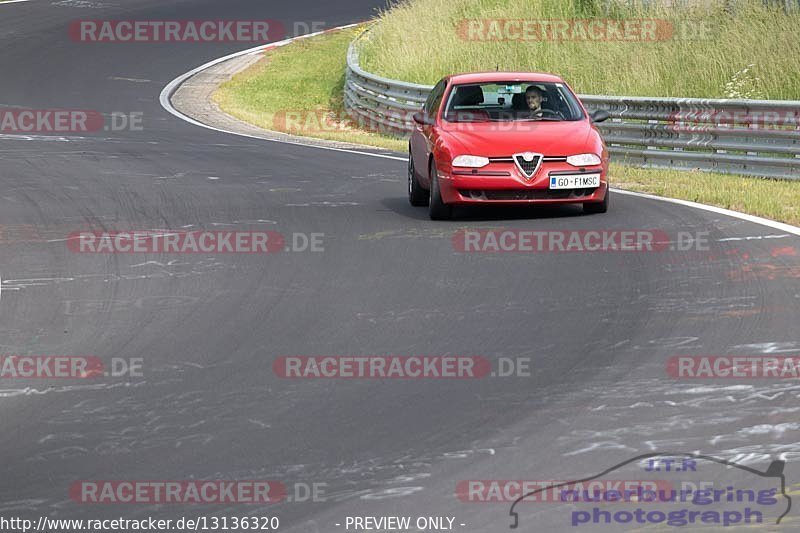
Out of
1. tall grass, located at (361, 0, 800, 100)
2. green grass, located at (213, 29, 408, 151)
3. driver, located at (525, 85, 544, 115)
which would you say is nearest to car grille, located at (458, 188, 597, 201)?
driver, located at (525, 85, 544, 115)

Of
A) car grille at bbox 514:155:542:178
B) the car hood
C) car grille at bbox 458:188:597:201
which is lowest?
car grille at bbox 458:188:597:201

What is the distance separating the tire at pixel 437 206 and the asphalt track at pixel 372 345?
27 centimetres

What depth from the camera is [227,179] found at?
17.8m

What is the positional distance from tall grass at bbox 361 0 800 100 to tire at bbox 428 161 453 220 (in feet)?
35.0

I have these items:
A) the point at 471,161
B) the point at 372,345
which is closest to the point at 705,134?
the point at 471,161

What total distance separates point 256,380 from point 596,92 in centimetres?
1977

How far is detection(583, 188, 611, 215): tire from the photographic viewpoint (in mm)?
13938

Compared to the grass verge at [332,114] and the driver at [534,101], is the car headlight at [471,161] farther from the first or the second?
the grass verge at [332,114]

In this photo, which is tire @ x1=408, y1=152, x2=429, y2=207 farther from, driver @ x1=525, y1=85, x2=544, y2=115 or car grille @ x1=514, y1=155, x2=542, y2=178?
car grille @ x1=514, y1=155, x2=542, y2=178

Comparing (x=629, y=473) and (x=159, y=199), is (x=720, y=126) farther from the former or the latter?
(x=629, y=473)

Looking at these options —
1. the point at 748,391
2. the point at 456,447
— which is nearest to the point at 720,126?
the point at 748,391

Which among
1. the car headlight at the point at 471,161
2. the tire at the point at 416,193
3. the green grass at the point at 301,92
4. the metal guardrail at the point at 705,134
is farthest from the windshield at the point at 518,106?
the green grass at the point at 301,92

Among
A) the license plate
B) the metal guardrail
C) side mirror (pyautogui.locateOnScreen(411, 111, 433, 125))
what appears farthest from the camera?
the metal guardrail

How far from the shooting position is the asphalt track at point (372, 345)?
19.9 ft
